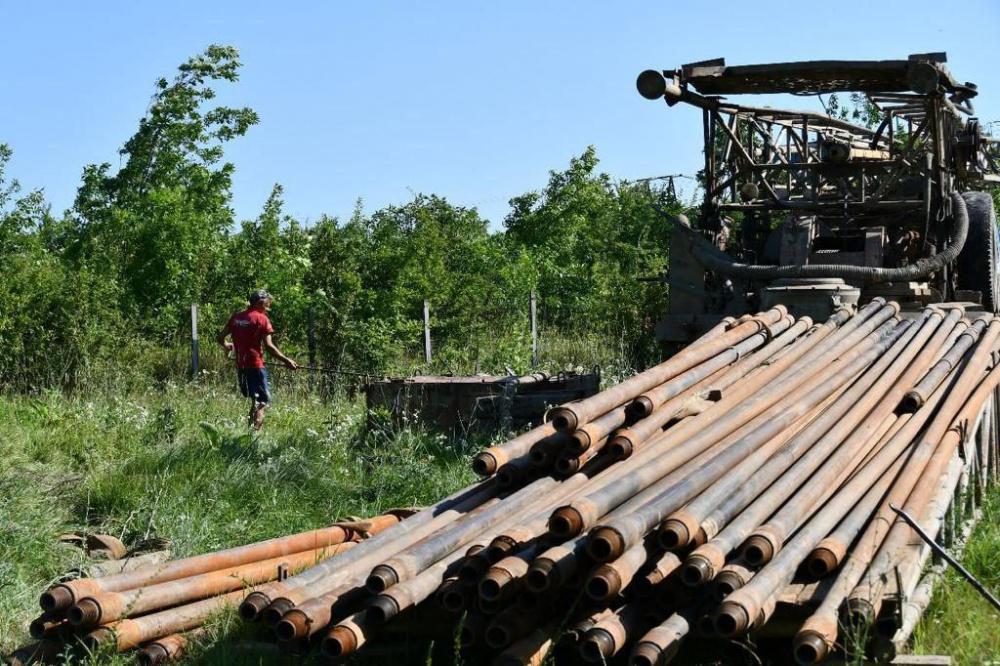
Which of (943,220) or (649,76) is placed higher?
(649,76)

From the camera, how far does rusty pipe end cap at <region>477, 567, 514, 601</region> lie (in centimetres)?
500

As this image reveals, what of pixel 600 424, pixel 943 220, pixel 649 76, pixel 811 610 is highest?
pixel 649 76

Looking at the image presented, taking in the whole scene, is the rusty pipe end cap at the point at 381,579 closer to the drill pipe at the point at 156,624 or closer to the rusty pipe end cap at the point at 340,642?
the rusty pipe end cap at the point at 340,642

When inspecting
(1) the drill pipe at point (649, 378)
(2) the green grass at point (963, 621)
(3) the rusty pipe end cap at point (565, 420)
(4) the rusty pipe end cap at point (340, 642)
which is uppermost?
(1) the drill pipe at point (649, 378)

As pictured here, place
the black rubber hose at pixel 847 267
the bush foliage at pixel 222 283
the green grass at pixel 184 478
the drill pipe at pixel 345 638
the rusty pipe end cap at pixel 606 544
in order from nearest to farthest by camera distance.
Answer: the rusty pipe end cap at pixel 606 544
the drill pipe at pixel 345 638
the green grass at pixel 184 478
the black rubber hose at pixel 847 267
the bush foliage at pixel 222 283

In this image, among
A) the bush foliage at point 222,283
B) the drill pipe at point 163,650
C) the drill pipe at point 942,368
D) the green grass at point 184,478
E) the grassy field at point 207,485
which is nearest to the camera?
the drill pipe at point 163,650

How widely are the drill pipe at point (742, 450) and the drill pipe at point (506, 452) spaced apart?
81 cm

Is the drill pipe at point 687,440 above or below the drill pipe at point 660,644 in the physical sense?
above

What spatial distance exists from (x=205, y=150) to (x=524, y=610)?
48.8ft

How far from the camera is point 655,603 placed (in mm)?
5160

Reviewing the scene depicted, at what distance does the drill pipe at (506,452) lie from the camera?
246 inches

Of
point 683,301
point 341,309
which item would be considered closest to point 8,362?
point 341,309

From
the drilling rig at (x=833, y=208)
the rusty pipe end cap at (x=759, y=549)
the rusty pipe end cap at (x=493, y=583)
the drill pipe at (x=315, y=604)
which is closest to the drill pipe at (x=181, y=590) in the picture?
the drill pipe at (x=315, y=604)

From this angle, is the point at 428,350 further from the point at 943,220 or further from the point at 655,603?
the point at 655,603
